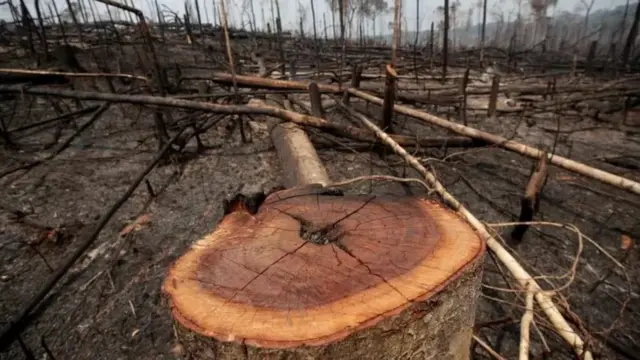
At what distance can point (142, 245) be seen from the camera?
10.8 ft

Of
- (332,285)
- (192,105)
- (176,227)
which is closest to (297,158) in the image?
(192,105)

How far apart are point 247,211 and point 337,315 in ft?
2.65

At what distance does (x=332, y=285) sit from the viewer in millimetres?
1139

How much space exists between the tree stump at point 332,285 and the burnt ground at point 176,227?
529mm

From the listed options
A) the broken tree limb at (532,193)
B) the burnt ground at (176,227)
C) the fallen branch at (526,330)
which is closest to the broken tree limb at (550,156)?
the broken tree limb at (532,193)

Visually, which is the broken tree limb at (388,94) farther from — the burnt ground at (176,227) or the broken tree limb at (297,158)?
the broken tree limb at (297,158)

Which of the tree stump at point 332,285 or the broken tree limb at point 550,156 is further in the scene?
the broken tree limb at point 550,156

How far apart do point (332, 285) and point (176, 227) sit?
2.91 m

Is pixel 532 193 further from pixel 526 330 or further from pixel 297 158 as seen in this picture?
pixel 297 158

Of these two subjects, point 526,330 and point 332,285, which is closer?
point 332,285

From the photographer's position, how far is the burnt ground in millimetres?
2423

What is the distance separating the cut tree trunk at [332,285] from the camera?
991mm

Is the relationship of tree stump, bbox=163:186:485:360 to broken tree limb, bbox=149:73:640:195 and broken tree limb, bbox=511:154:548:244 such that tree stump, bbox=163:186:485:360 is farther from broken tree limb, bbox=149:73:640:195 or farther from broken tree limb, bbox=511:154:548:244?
broken tree limb, bbox=149:73:640:195

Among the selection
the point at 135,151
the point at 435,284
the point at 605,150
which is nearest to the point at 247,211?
the point at 435,284
